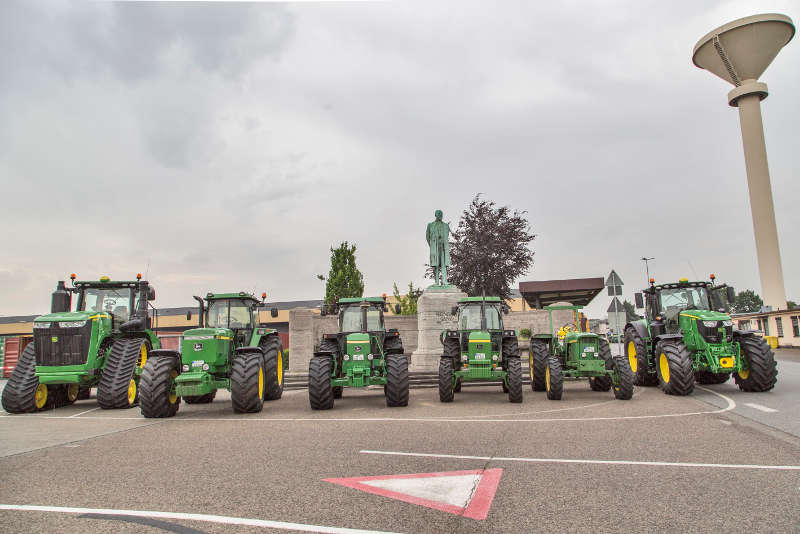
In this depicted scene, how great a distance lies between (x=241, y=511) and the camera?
155 inches

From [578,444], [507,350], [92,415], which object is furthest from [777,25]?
[92,415]

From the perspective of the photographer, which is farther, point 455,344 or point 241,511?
point 455,344

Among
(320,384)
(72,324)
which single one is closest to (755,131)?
(320,384)

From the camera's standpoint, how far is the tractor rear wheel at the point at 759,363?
10.8 metres

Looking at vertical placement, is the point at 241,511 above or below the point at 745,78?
below

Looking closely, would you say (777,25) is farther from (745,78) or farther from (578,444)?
(578,444)

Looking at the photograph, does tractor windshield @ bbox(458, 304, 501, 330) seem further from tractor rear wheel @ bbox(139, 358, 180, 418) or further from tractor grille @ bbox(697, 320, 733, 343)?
tractor rear wheel @ bbox(139, 358, 180, 418)

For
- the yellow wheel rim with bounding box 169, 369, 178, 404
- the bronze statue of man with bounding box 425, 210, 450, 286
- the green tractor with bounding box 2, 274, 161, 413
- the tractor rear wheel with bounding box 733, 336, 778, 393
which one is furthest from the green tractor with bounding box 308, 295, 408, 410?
the bronze statue of man with bounding box 425, 210, 450, 286

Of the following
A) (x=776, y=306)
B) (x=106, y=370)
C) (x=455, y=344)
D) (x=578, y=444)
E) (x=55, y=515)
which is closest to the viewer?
(x=55, y=515)

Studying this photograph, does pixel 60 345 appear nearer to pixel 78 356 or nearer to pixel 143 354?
pixel 78 356

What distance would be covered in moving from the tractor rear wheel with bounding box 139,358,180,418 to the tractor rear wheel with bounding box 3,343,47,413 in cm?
311

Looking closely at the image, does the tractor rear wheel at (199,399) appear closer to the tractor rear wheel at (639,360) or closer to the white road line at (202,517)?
the white road line at (202,517)

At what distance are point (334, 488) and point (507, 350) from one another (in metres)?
7.42

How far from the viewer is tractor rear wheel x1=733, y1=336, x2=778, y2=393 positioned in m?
10.8
